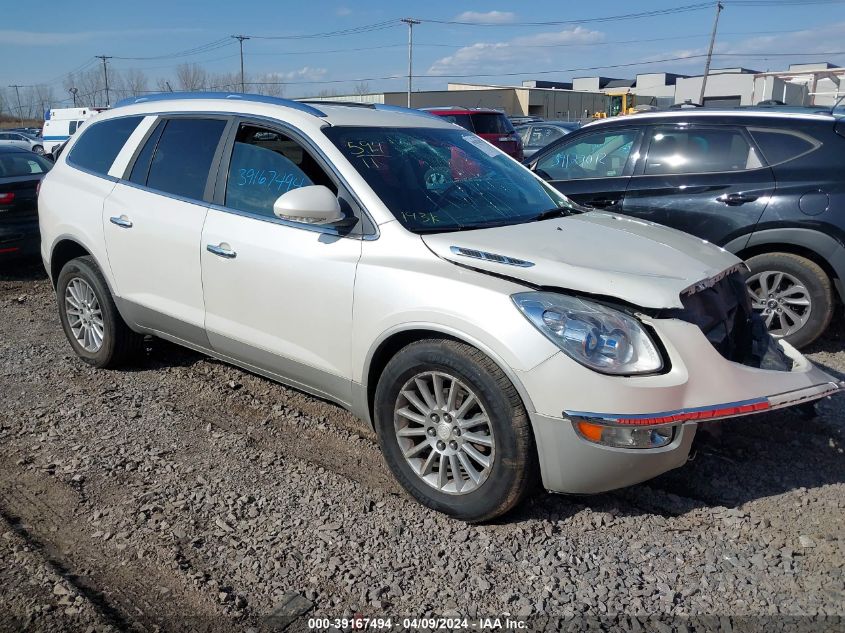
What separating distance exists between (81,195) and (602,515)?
4041mm

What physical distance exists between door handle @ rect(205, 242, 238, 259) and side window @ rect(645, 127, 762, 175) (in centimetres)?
375

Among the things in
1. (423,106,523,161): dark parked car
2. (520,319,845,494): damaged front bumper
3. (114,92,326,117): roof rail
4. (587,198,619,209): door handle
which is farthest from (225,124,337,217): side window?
(423,106,523,161): dark parked car

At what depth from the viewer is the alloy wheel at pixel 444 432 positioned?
3.14 metres

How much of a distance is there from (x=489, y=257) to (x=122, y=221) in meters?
2.65

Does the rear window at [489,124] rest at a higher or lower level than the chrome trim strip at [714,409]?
higher

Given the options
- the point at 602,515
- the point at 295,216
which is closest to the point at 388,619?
the point at 602,515

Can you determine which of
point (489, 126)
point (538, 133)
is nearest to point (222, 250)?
point (489, 126)

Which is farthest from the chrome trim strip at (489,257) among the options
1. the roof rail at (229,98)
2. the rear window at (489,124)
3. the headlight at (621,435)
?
the rear window at (489,124)

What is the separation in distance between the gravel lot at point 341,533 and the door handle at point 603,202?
8.03ft

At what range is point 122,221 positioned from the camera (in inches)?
181

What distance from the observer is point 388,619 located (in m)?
2.68

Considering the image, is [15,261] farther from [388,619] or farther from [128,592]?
[388,619]

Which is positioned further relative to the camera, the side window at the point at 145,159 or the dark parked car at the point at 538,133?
the dark parked car at the point at 538,133

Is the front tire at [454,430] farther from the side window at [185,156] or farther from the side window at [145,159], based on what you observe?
the side window at [145,159]
